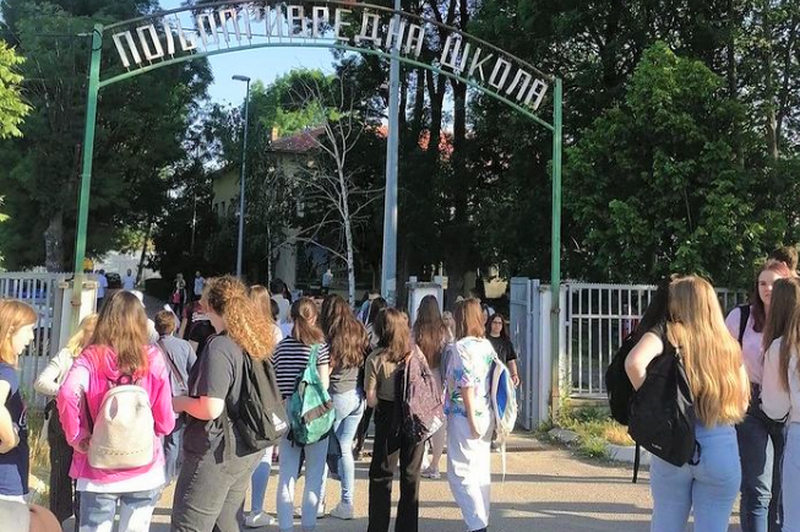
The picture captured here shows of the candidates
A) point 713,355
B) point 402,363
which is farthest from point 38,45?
point 713,355

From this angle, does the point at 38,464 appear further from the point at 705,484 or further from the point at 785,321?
the point at 785,321

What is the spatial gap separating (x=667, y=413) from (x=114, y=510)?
110 inches

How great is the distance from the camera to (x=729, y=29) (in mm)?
14070

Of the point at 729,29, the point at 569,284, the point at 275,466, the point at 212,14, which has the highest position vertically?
the point at 729,29

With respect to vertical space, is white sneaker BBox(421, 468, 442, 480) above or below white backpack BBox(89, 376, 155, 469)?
below

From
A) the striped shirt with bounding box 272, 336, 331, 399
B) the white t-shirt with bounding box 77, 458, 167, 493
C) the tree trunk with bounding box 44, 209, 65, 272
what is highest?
the tree trunk with bounding box 44, 209, 65, 272

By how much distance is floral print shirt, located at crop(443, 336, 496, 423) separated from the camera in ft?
16.1

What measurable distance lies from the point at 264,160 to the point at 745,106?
837 inches

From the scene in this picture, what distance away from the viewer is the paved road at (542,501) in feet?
18.7

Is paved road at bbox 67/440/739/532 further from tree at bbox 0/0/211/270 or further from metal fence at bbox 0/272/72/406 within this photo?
tree at bbox 0/0/211/270

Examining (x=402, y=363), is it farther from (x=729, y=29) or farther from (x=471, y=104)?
(x=471, y=104)

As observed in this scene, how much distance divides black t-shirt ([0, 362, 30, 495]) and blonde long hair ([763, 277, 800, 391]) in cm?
387

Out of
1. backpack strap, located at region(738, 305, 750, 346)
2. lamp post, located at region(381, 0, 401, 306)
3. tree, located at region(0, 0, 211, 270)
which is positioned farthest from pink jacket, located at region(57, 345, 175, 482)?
tree, located at region(0, 0, 211, 270)

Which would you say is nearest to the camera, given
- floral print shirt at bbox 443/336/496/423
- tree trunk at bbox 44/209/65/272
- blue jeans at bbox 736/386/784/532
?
blue jeans at bbox 736/386/784/532
